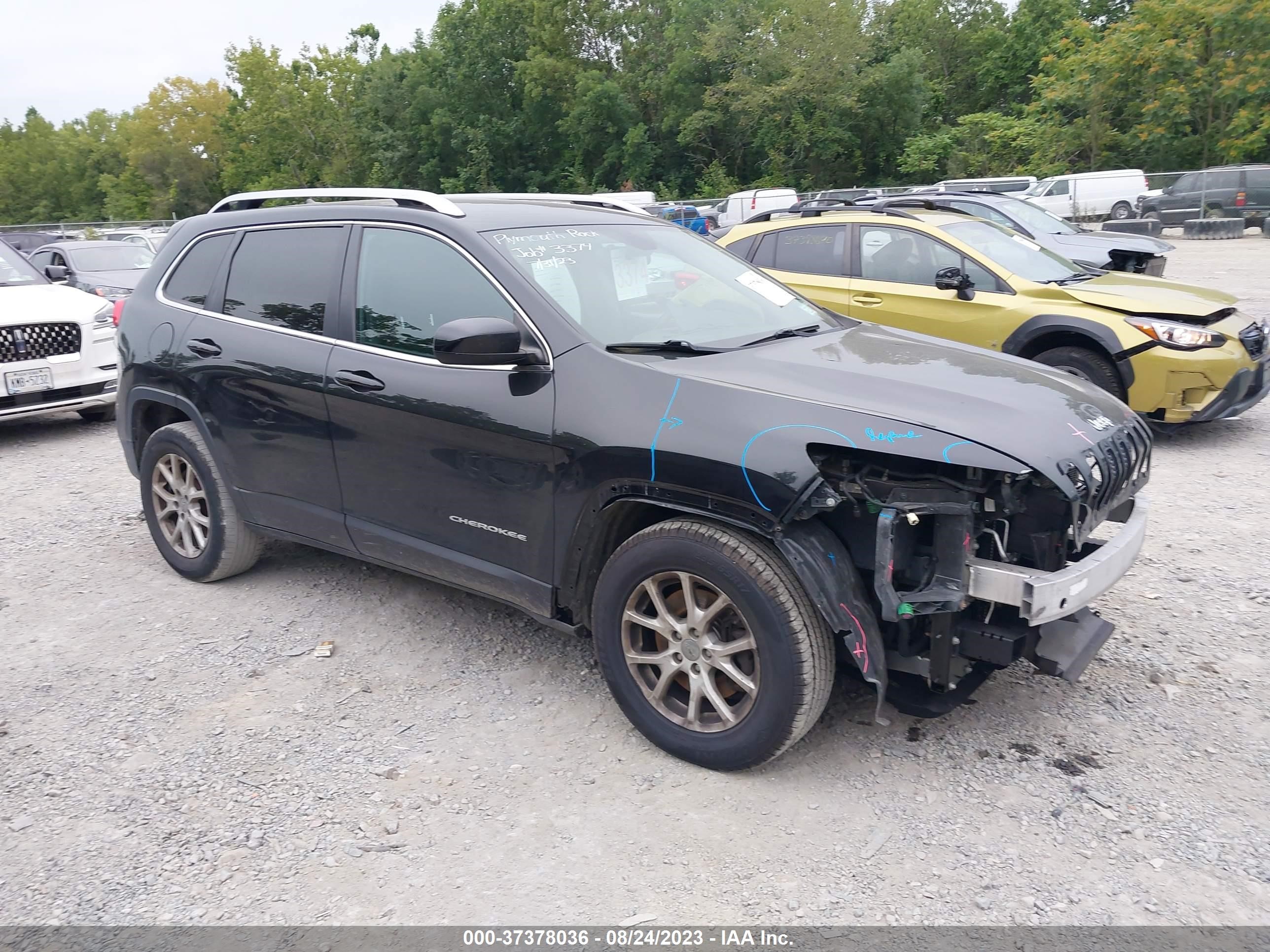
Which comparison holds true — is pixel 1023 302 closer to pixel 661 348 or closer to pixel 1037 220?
pixel 661 348

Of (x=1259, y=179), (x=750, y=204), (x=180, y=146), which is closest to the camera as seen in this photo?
(x=1259, y=179)

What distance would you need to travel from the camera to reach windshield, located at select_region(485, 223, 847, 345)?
12.8 feet

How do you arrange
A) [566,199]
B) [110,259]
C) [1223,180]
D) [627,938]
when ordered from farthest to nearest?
1. [1223,180]
2. [110,259]
3. [566,199]
4. [627,938]

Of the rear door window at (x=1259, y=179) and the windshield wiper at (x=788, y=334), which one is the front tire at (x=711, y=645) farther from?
the rear door window at (x=1259, y=179)

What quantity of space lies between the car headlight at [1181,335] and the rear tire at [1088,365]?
333 mm

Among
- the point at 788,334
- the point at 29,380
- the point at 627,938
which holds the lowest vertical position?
the point at 627,938

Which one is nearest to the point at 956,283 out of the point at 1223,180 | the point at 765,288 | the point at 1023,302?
the point at 1023,302

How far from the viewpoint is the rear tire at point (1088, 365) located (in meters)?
7.14

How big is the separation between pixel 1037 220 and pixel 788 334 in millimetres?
10032

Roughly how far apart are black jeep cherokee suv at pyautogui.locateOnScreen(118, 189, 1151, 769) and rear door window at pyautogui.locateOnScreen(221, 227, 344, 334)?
0.02 meters

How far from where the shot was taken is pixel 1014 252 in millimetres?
8164

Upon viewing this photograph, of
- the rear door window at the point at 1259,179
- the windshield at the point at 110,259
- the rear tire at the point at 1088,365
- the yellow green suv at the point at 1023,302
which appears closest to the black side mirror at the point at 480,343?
the yellow green suv at the point at 1023,302

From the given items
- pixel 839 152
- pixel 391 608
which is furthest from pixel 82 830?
pixel 839 152

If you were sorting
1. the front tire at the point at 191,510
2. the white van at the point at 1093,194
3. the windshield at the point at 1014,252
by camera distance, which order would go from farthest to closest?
the white van at the point at 1093,194, the windshield at the point at 1014,252, the front tire at the point at 191,510
